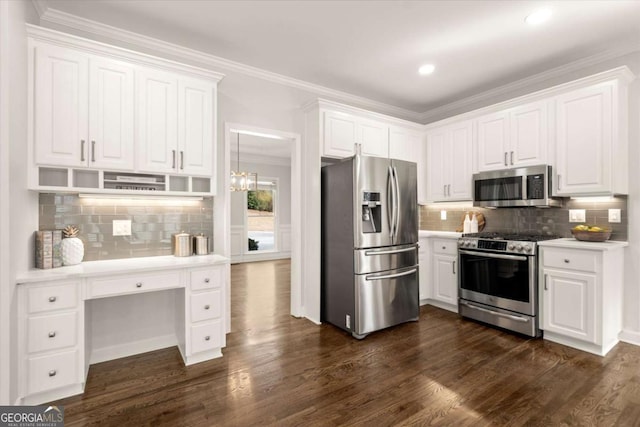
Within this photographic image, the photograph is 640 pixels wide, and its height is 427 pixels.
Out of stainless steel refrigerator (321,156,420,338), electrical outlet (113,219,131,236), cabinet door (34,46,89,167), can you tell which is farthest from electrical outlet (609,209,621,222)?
cabinet door (34,46,89,167)

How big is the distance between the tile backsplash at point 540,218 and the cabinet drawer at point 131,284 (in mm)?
3841

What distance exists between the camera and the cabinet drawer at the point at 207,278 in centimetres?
266

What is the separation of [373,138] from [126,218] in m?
3.00

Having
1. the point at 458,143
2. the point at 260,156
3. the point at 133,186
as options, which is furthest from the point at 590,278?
the point at 260,156

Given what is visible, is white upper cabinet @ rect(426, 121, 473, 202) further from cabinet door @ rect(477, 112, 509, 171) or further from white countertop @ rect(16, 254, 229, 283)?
white countertop @ rect(16, 254, 229, 283)

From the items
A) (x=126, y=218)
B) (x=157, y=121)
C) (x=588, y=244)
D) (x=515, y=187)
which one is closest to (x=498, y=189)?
(x=515, y=187)

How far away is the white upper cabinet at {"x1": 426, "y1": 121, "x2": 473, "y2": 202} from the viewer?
13.4 feet

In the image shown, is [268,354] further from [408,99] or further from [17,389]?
[408,99]

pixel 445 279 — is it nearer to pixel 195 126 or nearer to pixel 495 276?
pixel 495 276

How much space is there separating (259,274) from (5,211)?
5.10m

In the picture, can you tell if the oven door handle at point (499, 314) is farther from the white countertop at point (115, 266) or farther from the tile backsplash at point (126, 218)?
the tile backsplash at point (126, 218)

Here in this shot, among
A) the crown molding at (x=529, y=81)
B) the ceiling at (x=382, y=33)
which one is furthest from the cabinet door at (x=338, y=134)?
the crown molding at (x=529, y=81)

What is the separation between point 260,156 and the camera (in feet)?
27.8

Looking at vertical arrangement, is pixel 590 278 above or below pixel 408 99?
below
